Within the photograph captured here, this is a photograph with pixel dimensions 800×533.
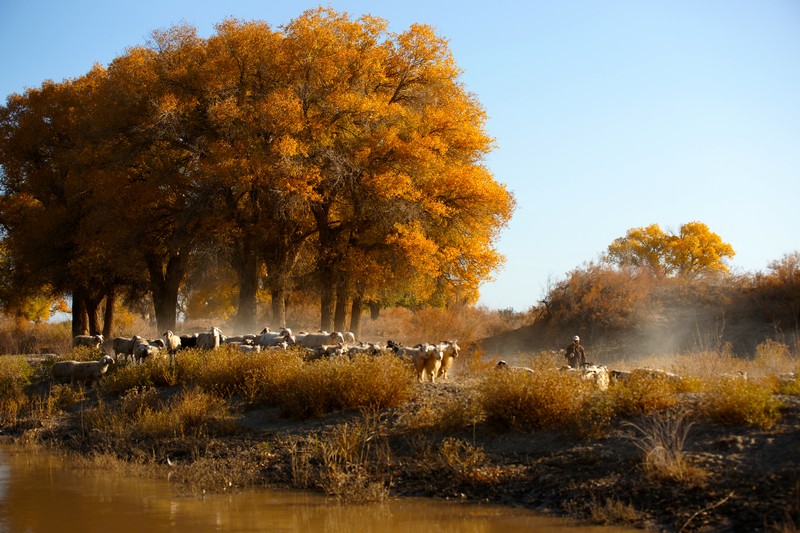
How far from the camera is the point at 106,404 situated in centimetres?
2003

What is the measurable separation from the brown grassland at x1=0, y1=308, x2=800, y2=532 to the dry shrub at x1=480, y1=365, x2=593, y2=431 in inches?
1.0

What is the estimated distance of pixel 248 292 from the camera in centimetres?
3403

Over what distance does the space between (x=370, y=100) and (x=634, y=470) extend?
22308 mm

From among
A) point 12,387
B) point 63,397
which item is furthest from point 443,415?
point 12,387

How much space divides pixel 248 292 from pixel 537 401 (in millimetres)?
21775

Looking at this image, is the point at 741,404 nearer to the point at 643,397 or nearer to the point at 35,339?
the point at 643,397

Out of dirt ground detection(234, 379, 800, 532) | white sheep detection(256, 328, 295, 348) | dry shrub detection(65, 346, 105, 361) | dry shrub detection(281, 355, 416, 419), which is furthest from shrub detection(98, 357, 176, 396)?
dirt ground detection(234, 379, 800, 532)

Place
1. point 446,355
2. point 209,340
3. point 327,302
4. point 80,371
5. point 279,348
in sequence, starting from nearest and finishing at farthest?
point 446,355 → point 279,348 → point 80,371 → point 209,340 → point 327,302

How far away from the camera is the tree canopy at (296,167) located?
3102 centimetres

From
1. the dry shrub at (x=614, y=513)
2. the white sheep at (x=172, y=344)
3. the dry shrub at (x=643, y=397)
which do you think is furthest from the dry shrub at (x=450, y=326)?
the dry shrub at (x=614, y=513)

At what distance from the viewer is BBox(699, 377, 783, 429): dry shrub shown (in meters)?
12.1

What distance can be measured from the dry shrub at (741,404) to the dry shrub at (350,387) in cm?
559

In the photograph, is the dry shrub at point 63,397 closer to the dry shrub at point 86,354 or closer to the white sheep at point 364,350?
the dry shrub at point 86,354

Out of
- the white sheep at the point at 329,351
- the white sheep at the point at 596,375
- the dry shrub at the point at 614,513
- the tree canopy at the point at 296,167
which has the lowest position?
the dry shrub at the point at 614,513
